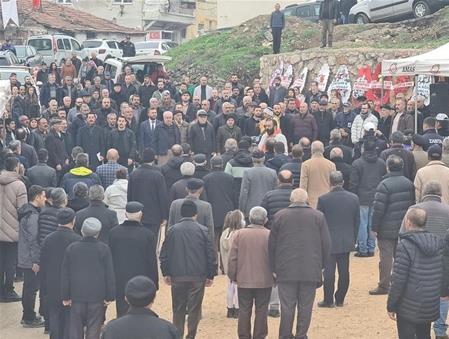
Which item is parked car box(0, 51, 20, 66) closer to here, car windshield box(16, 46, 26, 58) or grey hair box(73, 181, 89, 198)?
car windshield box(16, 46, 26, 58)

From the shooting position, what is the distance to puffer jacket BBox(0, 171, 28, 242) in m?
13.2

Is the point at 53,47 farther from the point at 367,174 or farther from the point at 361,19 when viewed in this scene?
the point at 367,174

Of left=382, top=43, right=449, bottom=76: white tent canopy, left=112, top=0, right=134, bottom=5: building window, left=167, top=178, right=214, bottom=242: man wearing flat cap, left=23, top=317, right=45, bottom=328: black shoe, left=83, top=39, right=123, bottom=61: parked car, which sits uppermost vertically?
left=112, top=0, right=134, bottom=5: building window

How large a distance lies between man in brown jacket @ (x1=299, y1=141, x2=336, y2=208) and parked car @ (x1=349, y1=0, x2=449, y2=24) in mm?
16688

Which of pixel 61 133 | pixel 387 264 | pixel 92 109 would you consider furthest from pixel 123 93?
pixel 387 264

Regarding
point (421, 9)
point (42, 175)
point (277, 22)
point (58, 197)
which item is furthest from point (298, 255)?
point (421, 9)

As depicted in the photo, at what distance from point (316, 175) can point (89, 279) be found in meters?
4.97

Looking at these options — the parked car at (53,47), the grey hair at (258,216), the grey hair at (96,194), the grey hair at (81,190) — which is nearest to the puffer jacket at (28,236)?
the grey hair at (81,190)

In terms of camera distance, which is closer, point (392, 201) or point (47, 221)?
point (47, 221)

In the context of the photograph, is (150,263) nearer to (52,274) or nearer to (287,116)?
(52,274)

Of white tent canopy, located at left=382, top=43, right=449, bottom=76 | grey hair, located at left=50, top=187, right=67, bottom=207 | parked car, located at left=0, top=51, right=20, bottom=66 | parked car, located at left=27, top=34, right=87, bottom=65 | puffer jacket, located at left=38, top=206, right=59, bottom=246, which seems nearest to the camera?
grey hair, located at left=50, top=187, right=67, bottom=207

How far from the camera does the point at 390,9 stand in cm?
3102

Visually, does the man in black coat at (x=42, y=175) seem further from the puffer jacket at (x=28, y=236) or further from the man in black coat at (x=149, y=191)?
the puffer jacket at (x=28, y=236)

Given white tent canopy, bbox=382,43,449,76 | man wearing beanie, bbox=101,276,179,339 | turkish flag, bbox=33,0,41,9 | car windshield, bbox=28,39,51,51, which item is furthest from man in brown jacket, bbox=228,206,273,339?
turkish flag, bbox=33,0,41,9
